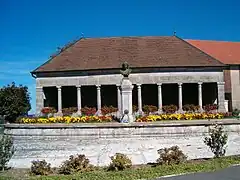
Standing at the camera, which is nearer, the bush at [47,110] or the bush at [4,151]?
the bush at [4,151]

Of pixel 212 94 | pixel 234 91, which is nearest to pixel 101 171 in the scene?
pixel 212 94

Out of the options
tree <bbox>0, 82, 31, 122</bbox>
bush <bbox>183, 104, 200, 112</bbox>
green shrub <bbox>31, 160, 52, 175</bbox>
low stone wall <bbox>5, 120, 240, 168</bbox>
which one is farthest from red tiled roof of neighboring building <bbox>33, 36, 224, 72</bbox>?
green shrub <bbox>31, 160, 52, 175</bbox>

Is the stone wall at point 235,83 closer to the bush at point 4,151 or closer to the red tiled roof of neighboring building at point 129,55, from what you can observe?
the red tiled roof of neighboring building at point 129,55

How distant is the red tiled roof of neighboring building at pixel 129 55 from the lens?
40.7 metres

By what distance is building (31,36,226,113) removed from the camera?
40.5m

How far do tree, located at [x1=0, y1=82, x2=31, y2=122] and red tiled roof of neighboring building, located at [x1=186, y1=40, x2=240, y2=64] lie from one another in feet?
84.4

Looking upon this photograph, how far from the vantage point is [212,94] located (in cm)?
4416

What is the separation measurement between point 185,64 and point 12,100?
18.3 m

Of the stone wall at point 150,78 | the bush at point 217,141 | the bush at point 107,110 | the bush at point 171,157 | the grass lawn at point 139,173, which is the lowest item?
the grass lawn at point 139,173

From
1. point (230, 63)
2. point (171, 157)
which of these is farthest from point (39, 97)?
point (171, 157)

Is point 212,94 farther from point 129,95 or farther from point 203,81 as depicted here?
point 129,95

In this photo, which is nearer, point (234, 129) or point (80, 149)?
point (80, 149)

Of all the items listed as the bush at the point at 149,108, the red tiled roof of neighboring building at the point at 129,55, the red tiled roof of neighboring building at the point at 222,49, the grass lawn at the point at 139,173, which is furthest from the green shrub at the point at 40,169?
the red tiled roof of neighboring building at the point at 222,49

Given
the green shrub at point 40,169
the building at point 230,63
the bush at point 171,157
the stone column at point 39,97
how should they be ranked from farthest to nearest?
the building at point 230,63 < the stone column at point 39,97 < the bush at point 171,157 < the green shrub at point 40,169
